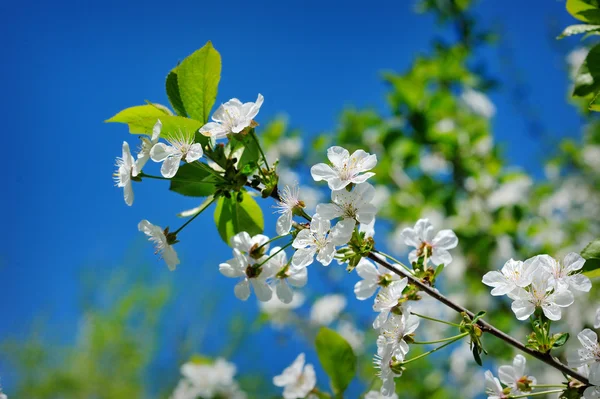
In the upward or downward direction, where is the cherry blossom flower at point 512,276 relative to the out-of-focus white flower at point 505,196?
upward

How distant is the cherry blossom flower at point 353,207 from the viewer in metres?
0.75

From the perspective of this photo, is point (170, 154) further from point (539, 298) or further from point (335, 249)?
point (539, 298)

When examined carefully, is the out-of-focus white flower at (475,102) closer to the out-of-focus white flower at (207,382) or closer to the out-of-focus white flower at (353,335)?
the out-of-focus white flower at (353,335)

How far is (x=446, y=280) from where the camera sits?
154 inches

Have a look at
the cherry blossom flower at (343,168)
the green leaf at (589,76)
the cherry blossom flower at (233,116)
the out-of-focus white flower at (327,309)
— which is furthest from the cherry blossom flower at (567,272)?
the out-of-focus white flower at (327,309)

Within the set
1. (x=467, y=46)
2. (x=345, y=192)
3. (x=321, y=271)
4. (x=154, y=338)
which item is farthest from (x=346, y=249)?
(x=154, y=338)

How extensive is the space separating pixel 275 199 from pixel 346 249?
145mm

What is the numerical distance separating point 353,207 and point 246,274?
10.1 inches

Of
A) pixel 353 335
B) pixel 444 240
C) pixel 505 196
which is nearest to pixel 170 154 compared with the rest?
pixel 444 240

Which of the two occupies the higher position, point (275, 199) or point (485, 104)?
point (275, 199)

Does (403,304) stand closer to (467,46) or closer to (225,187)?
(225,187)

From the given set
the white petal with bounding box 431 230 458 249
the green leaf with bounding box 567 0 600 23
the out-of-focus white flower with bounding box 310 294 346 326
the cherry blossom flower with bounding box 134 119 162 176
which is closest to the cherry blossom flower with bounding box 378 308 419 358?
the white petal with bounding box 431 230 458 249

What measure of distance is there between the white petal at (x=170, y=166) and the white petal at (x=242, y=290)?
9.4 inches

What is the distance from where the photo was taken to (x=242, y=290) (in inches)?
34.8
